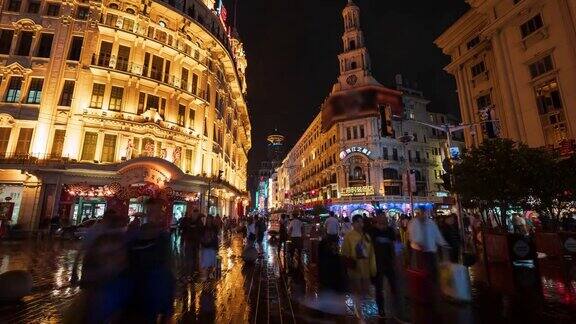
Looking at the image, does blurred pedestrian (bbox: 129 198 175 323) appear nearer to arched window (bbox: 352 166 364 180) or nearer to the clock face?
arched window (bbox: 352 166 364 180)

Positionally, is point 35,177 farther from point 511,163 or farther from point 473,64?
point 473,64

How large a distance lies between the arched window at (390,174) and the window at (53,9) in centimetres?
4368

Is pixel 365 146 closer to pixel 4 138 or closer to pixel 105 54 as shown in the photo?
pixel 105 54

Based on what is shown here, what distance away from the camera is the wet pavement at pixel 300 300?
5.57 m

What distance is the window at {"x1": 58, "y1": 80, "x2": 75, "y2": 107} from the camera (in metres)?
22.1

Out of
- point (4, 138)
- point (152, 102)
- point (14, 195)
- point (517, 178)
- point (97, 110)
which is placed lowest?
point (14, 195)

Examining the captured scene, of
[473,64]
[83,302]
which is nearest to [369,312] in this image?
[83,302]

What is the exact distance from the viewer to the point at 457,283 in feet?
21.5

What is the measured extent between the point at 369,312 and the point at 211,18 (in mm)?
35008

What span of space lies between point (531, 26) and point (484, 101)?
767 centimetres

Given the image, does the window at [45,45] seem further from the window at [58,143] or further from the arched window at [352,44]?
the arched window at [352,44]

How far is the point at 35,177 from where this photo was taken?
67.4ft

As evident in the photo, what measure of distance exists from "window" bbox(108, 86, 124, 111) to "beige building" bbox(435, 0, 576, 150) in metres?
25.4

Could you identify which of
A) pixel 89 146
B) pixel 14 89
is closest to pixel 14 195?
pixel 89 146
